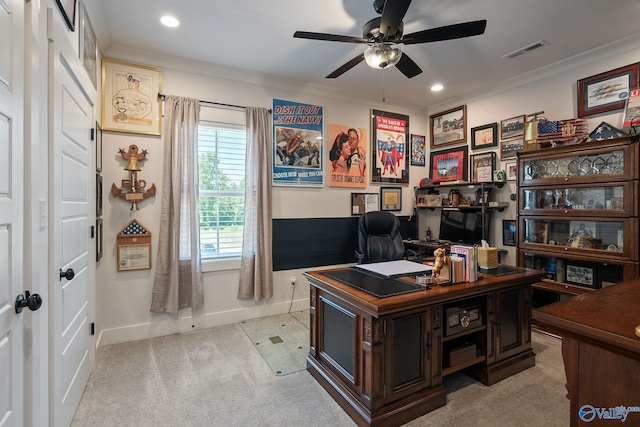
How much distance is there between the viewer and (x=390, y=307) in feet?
5.55

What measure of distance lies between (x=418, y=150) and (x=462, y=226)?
142 centimetres

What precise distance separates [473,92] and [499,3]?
6.51 ft

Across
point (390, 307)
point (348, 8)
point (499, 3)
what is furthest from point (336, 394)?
point (499, 3)

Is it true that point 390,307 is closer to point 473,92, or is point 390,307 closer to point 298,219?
point 298,219

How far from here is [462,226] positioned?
4207 mm

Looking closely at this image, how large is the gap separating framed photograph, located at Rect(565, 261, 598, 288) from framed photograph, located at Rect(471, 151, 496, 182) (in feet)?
4.36

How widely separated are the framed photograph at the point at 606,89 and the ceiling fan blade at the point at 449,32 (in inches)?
78.2

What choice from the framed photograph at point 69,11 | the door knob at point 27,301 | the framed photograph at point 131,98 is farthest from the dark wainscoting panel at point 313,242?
the door knob at point 27,301

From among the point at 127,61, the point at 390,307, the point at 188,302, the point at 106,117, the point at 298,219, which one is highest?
the point at 127,61

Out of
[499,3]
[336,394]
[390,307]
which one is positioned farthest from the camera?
[499,3]

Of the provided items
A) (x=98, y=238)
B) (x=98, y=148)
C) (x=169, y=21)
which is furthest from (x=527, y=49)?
(x=98, y=238)

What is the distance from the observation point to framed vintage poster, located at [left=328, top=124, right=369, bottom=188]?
13.6ft

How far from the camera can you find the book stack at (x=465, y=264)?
2074 mm

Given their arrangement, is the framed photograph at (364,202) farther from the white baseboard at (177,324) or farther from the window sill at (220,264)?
the window sill at (220,264)
